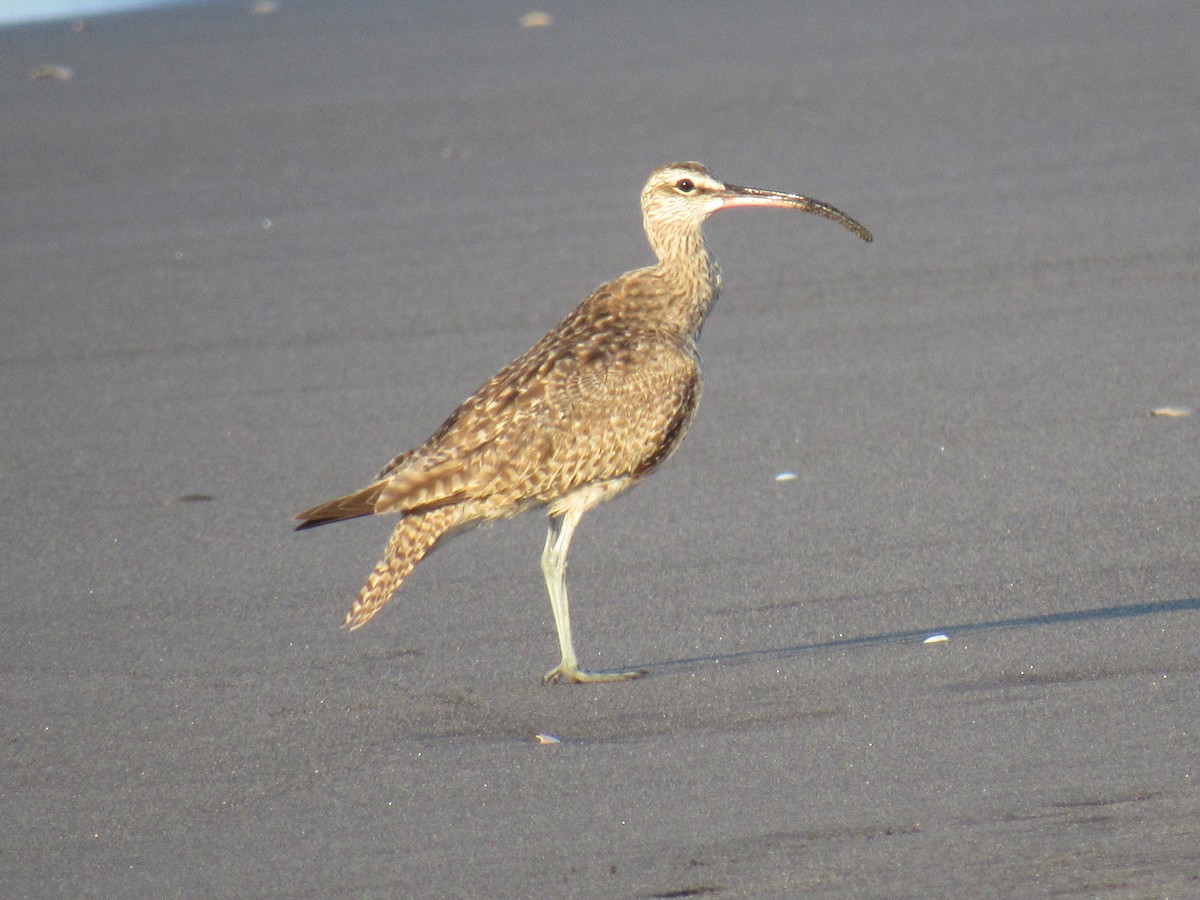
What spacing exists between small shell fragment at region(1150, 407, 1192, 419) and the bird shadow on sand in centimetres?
202

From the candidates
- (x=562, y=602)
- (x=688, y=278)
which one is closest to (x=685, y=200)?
(x=688, y=278)

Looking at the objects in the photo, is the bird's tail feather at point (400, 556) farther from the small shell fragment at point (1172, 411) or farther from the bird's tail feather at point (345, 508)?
the small shell fragment at point (1172, 411)

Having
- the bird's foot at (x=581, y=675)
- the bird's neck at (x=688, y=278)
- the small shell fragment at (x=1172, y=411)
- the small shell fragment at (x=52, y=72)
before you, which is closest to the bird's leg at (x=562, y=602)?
the bird's foot at (x=581, y=675)

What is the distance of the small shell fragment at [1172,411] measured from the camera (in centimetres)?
773

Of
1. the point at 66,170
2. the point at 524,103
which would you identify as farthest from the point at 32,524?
the point at 524,103

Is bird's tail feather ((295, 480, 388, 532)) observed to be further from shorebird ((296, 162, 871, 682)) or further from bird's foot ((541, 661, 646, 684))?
bird's foot ((541, 661, 646, 684))

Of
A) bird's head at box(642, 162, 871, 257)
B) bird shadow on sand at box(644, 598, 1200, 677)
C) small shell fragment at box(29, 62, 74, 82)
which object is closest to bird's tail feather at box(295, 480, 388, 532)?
bird shadow on sand at box(644, 598, 1200, 677)

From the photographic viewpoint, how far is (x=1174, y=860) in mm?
4145

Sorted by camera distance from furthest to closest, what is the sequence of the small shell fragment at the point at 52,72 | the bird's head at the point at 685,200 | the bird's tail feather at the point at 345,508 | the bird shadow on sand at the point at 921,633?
1. the small shell fragment at the point at 52,72
2. the bird's head at the point at 685,200
3. the bird shadow on sand at the point at 921,633
4. the bird's tail feather at the point at 345,508

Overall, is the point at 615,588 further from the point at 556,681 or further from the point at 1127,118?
the point at 1127,118

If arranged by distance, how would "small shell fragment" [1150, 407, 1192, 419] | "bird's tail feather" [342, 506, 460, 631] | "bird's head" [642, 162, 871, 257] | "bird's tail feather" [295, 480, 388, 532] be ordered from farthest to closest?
"small shell fragment" [1150, 407, 1192, 419] → "bird's head" [642, 162, 871, 257] → "bird's tail feather" [342, 506, 460, 631] → "bird's tail feather" [295, 480, 388, 532]

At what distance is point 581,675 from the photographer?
18.3 feet

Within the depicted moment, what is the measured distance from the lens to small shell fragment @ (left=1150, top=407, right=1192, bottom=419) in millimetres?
7734

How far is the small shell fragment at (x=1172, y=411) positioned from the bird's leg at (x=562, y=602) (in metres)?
2.84
